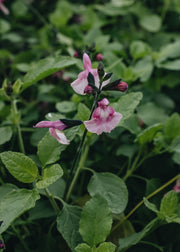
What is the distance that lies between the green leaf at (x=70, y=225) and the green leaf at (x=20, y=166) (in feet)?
0.47

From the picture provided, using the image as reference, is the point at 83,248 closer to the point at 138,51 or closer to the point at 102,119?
the point at 102,119

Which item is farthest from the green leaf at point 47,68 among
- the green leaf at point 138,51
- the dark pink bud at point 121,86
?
the green leaf at point 138,51

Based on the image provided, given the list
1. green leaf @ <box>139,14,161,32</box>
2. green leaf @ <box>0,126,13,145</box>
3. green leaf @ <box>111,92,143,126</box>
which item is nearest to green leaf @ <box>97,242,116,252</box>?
green leaf @ <box>111,92,143,126</box>

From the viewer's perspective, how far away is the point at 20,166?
34.4 inches

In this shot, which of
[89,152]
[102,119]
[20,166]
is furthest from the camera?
[89,152]

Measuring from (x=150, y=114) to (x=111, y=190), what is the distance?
43cm

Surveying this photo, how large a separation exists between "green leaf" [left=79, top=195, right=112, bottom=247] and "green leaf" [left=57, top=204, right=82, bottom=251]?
4 centimetres

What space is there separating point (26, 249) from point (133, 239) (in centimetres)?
39

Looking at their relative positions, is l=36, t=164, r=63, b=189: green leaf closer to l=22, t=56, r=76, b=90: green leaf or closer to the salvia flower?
the salvia flower

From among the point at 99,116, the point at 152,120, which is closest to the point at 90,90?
the point at 99,116

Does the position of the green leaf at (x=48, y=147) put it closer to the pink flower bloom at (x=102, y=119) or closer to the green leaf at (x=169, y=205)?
the pink flower bloom at (x=102, y=119)

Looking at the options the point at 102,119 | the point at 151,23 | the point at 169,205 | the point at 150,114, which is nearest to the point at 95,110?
the point at 102,119

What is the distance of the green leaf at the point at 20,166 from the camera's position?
0.86 m

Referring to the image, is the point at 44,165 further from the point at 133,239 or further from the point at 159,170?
the point at 159,170
